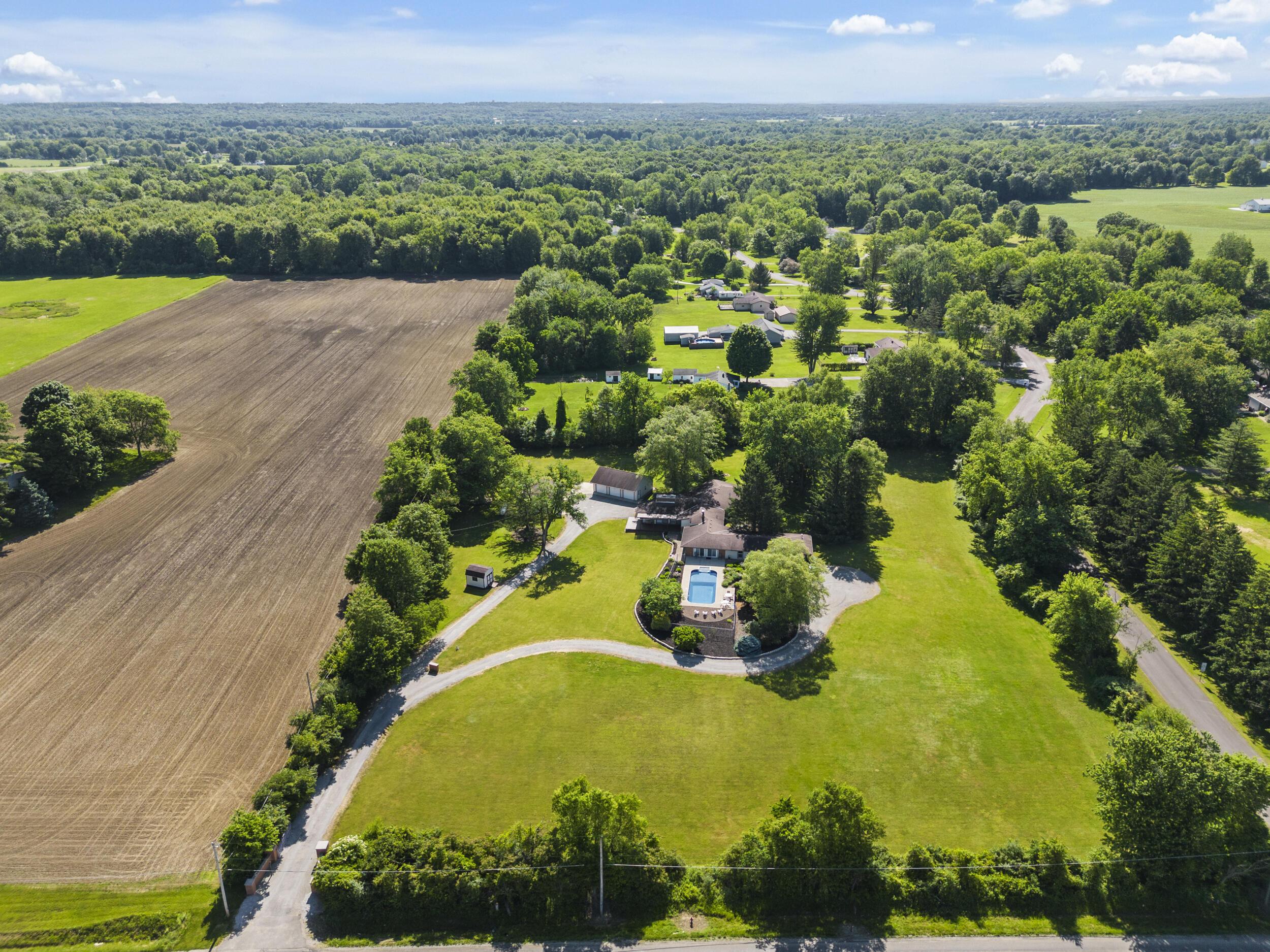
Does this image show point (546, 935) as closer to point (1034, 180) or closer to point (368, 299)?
point (368, 299)

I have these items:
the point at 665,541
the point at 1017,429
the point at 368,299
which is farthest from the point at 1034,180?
the point at 665,541

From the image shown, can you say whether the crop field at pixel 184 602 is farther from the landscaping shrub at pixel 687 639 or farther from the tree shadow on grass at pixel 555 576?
the landscaping shrub at pixel 687 639

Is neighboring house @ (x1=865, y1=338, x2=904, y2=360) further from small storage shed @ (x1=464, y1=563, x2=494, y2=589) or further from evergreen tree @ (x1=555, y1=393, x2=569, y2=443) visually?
small storage shed @ (x1=464, y1=563, x2=494, y2=589)

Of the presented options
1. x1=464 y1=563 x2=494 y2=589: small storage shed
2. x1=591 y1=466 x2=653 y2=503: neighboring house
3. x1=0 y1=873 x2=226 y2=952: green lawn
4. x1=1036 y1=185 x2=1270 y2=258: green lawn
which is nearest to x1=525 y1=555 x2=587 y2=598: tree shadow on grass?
x1=464 y1=563 x2=494 y2=589: small storage shed

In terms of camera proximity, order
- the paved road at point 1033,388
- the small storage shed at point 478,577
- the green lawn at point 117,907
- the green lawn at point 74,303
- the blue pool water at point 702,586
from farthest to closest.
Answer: the green lawn at point 74,303, the paved road at point 1033,388, the small storage shed at point 478,577, the blue pool water at point 702,586, the green lawn at point 117,907

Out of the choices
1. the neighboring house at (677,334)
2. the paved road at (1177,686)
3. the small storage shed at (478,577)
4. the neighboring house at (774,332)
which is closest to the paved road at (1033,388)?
the paved road at (1177,686)

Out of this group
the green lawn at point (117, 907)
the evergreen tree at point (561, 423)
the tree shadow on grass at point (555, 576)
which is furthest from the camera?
the evergreen tree at point (561, 423)
